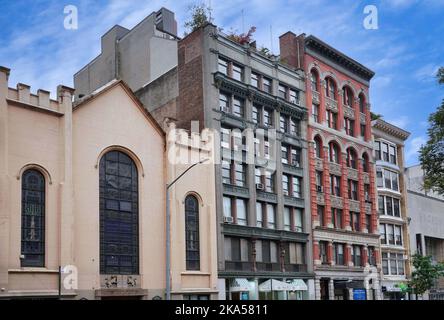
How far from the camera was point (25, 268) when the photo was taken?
3139 cm

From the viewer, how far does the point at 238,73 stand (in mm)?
48938

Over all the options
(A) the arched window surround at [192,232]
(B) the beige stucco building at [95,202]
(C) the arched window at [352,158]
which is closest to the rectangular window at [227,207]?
(B) the beige stucco building at [95,202]

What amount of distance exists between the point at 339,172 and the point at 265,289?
17.2m

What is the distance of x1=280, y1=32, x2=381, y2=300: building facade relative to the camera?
5484cm

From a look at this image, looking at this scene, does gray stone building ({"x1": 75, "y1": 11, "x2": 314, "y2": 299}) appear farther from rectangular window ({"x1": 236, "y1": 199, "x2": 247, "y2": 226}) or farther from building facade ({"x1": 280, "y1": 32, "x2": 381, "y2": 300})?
building facade ({"x1": 280, "y1": 32, "x2": 381, "y2": 300})

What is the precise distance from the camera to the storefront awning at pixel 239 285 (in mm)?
43875

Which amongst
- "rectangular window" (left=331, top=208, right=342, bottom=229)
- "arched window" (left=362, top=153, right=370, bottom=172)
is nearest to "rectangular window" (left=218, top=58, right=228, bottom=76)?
"rectangular window" (left=331, top=208, right=342, bottom=229)

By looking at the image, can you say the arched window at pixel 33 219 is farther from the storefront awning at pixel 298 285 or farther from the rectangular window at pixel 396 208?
the rectangular window at pixel 396 208

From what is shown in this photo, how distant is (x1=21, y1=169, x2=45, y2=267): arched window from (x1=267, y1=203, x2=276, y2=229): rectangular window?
20.9 m

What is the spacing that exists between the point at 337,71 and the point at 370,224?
15.9 m

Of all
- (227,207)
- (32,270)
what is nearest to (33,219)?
(32,270)

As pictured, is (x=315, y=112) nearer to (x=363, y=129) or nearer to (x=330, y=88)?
(x=330, y=88)

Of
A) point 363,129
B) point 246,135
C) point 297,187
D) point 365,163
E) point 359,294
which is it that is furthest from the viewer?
point 363,129

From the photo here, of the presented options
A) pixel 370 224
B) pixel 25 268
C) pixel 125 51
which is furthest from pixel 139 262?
pixel 370 224
